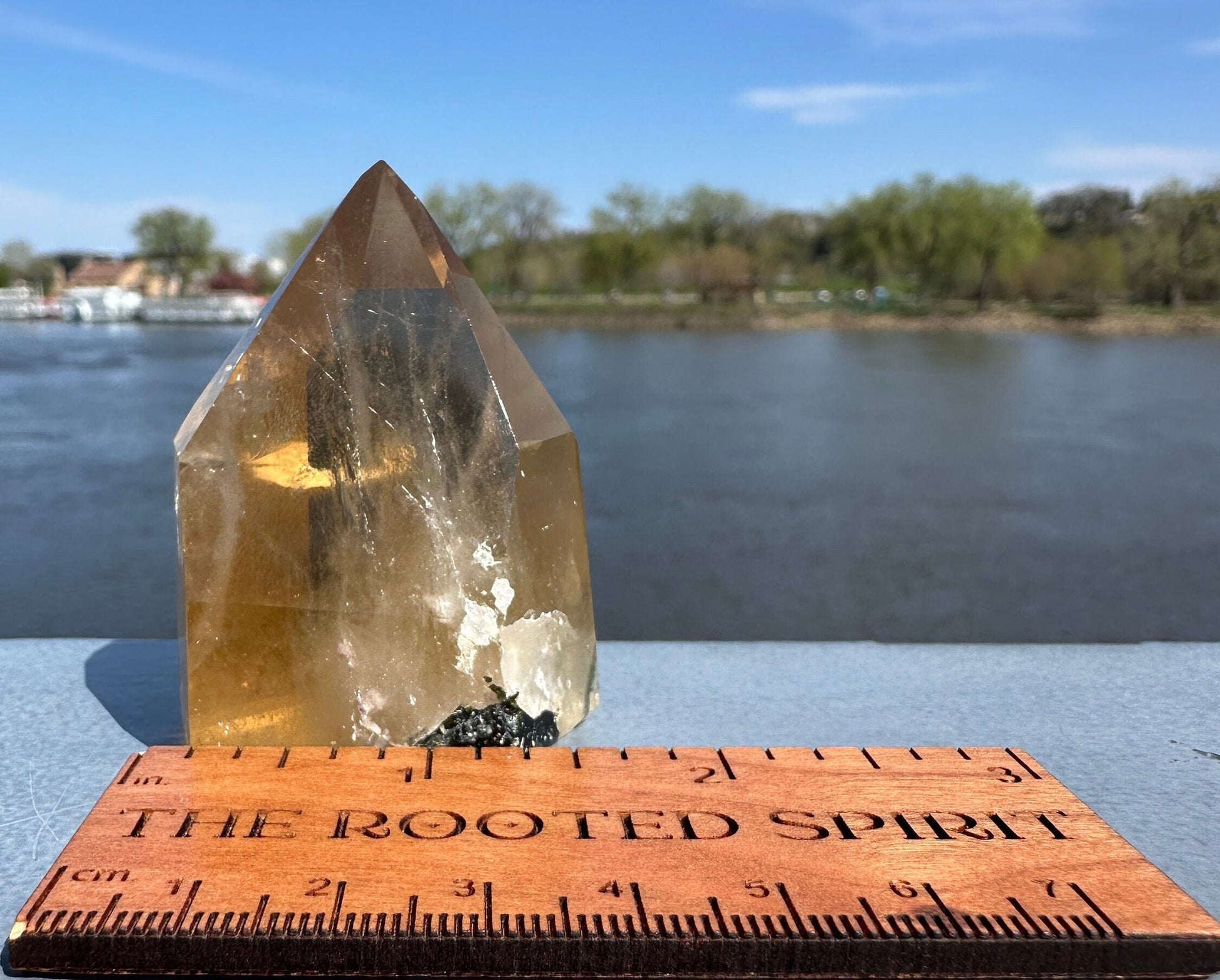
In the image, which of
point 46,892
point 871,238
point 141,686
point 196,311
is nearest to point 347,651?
point 46,892

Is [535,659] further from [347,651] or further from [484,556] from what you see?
[347,651]

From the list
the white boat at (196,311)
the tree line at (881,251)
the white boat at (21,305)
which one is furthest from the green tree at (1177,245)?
the white boat at (21,305)

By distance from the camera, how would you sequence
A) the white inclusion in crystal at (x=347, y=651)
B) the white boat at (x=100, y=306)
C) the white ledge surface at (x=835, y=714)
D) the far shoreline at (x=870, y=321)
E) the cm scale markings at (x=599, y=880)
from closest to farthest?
the cm scale markings at (x=599, y=880)
the white ledge surface at (x=835, y=714)
the white inclusion in crystal at (x=347, y=651)
the white boat at (x=100, y=306)
the far shoreline at (x=870, y=321)

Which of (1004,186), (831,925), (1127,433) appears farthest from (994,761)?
(1004,186)

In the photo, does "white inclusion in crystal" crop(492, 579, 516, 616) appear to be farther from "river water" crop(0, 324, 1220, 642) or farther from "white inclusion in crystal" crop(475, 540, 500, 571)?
"river water" crop(0, 324, 1220, 642)

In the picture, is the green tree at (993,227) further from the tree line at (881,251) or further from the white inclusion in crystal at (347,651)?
the white inclusion in crystal at (347,651)
